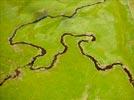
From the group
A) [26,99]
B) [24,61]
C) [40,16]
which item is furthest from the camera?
[40,16]

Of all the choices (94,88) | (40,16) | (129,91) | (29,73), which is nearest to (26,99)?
(29,73)

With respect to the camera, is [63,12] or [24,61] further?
[63,12]

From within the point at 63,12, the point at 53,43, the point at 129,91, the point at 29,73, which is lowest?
the point at 129,91

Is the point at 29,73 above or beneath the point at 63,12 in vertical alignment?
beneath

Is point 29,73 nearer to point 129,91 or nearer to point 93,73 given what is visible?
point 93,73

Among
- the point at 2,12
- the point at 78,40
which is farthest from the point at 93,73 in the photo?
the point at 2,12

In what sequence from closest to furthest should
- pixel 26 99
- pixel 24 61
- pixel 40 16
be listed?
pixel 26 99 < pixel 24 61 < pixel 40 16

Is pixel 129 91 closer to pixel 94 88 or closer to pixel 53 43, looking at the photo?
pixel 94 88
